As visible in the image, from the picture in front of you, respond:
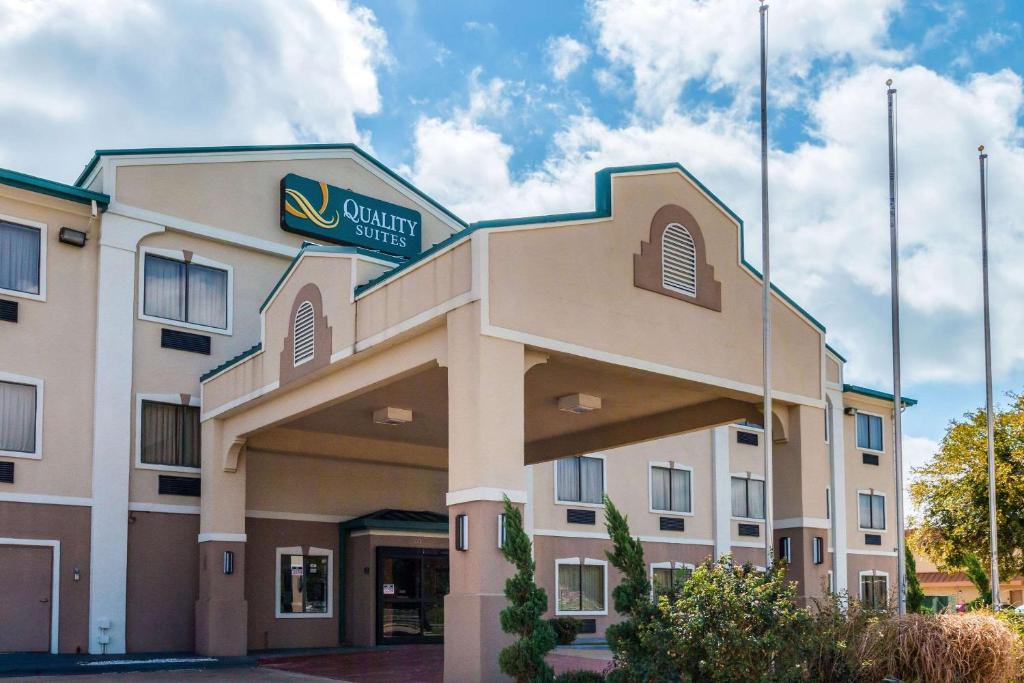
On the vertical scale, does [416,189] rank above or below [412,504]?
above

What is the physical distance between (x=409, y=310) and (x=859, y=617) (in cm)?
708

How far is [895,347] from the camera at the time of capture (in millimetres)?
17859

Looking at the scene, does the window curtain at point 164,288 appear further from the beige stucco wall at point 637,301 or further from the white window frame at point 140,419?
the beige stucco wall at point 637,301

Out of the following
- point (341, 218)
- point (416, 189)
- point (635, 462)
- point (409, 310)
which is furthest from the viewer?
point (635, 462)

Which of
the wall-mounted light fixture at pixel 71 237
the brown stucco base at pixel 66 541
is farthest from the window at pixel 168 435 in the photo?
the wall-mounted light fixture at pixel 71 237

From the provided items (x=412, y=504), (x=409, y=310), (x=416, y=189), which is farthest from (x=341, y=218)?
(x=409, y=310)

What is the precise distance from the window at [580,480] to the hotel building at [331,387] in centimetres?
55

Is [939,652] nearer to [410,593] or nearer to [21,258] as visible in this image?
[410,593]

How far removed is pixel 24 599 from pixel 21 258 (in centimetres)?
619

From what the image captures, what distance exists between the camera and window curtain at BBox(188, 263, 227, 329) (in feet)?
74.6

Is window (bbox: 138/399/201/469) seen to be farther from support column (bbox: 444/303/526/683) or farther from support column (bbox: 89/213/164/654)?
support column (bbox: 444/303/526/683)

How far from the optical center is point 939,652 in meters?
13.1

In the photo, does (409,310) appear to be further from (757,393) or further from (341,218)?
(341,218)

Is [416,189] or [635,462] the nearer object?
[416,189]
